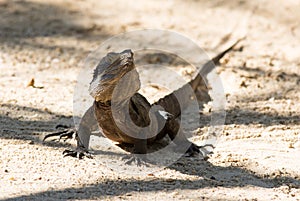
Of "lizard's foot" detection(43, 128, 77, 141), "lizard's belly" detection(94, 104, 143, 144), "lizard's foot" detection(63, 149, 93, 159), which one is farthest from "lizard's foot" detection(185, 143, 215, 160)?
"lizard's foot" detection(43, 128, 77, 141)

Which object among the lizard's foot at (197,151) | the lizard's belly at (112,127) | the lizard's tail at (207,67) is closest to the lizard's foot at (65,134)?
the lizard's belly at (112,127)

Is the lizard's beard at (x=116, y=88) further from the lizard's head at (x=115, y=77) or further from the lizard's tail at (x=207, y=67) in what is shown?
the lizard's tail at (x=207, y=67)

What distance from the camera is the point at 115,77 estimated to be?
201 inches

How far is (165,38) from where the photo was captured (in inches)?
349

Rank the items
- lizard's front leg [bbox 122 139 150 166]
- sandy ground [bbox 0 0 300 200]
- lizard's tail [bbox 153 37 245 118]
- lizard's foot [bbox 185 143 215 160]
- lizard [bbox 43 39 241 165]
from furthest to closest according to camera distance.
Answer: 1. lizard's tail [bbox 153 37 245 118]
2. lizard's foot [bbox 185 143 215 160]
3. lizard's front leg [bbox 122 139 150 166]
4. lizard [bbox 43 39 241 165]
5. sandy ground [bbox 0 0 300 200]

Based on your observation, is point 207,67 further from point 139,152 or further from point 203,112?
point 139,152

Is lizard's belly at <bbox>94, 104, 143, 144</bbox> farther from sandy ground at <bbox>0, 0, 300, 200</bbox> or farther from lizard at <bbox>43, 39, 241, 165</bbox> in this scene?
sandy ground at <bbox>0, 0, 300, 200</bbox>

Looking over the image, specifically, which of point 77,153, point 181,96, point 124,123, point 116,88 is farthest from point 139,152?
point 181,96

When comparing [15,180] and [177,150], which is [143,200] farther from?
[177,150]

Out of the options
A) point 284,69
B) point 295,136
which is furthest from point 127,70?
point 284,69

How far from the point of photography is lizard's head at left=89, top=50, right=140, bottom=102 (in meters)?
5.10

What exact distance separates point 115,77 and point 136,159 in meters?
0.81

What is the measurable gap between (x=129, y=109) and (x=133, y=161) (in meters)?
0.43

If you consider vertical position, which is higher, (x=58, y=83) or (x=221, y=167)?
(x=58, y=83)
